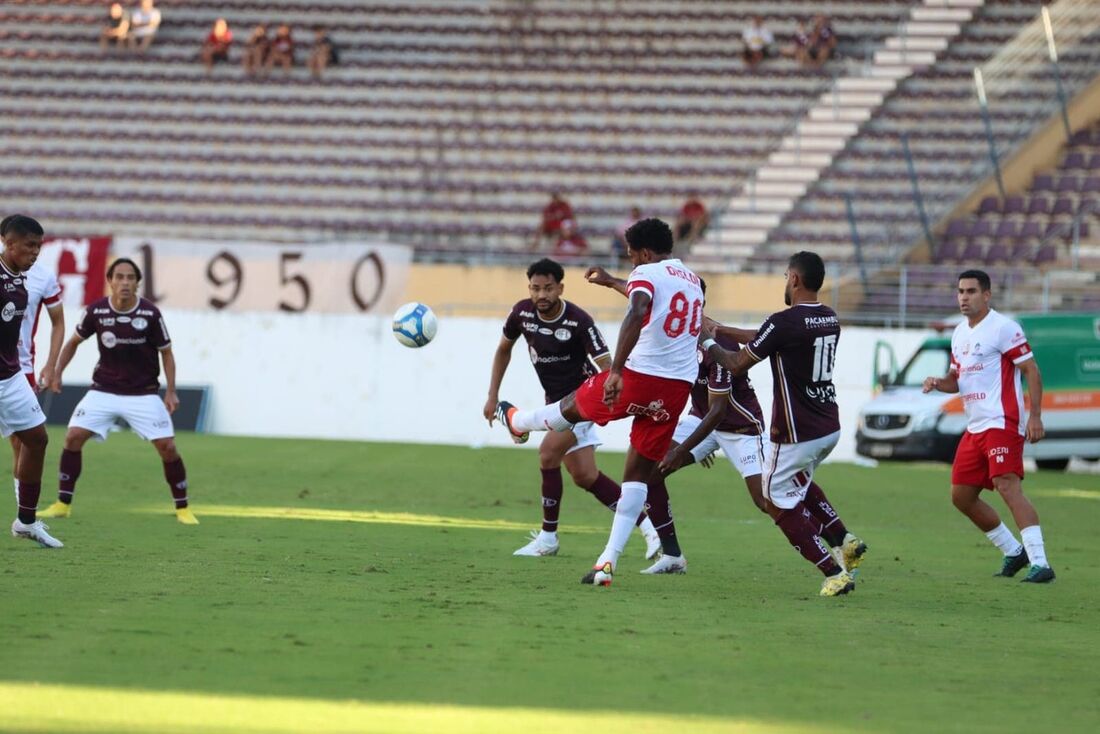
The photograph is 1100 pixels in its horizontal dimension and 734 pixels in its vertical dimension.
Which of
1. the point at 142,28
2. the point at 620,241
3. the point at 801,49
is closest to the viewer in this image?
the point at 620,241

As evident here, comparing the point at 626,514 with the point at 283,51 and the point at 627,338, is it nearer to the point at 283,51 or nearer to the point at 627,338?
the point at 627,338

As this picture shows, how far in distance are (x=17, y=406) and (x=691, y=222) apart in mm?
21768

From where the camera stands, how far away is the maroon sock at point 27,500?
1073 cm

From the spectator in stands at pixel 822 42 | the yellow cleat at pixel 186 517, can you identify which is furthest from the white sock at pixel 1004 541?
the spectator in stands at pixel 822 42

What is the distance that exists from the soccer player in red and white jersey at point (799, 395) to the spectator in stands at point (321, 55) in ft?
93.4

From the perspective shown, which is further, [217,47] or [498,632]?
[217,47]

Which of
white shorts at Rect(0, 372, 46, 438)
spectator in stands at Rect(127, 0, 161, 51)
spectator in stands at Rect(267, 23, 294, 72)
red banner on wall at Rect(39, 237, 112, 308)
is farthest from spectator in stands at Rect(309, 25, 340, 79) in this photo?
white shorts at Rect(0, 372, 46, 438)

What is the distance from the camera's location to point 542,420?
33.4 ft

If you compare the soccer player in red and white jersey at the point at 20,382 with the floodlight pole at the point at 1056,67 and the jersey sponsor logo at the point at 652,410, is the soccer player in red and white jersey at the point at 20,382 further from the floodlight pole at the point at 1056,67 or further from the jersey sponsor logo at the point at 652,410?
the floodlight pole at the point at 1056,67

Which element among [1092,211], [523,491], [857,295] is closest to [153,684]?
[523,491]

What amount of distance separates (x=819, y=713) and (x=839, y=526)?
4548 mm

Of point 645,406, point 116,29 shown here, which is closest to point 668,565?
point 645,406

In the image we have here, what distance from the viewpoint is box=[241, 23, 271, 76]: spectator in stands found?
37188 mm

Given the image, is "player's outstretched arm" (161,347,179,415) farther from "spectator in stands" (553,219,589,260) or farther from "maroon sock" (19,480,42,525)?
"spectator in stands" (553,219,589,260)
